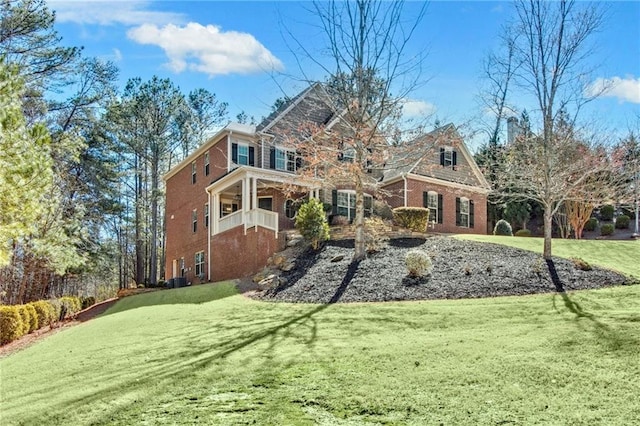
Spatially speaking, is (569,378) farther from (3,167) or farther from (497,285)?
(3,167)

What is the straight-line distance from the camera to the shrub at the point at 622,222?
31.4 metres

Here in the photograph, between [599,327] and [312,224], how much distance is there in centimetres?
1191

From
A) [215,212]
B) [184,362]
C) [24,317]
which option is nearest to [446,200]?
[215,212]

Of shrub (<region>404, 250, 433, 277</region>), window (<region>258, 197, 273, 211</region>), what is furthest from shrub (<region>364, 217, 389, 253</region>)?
window (<region>258, 197, 273, 211</region>)

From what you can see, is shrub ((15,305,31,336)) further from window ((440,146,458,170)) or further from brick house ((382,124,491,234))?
window ((440,146,458,170))

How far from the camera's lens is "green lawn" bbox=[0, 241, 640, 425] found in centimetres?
535

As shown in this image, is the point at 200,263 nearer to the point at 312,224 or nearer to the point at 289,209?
the point at 289,209

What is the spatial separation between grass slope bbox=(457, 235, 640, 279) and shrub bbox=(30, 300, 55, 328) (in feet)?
52.0

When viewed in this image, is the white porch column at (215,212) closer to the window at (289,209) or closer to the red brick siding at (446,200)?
the window at (289,209)

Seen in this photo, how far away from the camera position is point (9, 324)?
14.5 metres

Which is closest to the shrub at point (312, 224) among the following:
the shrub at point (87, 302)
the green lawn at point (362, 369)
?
the green lawn at point (362, 369)

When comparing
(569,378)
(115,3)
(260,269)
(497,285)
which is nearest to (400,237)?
(260,269)

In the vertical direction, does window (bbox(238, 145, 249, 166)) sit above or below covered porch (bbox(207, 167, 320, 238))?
above

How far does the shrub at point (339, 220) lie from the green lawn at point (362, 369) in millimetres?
11186
